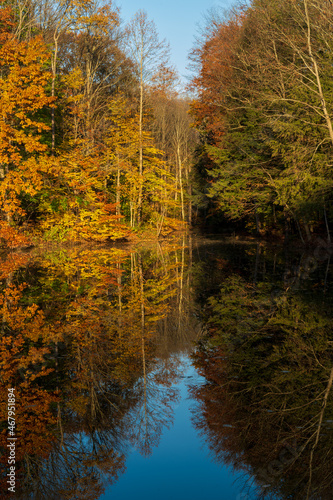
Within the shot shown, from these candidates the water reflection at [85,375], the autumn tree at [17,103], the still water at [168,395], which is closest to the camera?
the still water at [168,395]

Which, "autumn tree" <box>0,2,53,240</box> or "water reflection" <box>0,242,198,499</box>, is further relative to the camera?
"autumn tree" <box>0,2,53,240</box>

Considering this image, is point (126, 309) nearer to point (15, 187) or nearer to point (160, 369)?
point (160, 369)

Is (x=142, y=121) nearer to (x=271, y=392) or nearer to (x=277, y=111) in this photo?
(x=277, y=111)

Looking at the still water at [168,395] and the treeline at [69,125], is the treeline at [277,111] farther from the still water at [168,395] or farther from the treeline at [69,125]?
the still water at [168,395]

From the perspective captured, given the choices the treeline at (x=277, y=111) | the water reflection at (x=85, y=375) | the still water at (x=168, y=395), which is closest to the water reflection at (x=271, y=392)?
the still water at (x=168, y=395)

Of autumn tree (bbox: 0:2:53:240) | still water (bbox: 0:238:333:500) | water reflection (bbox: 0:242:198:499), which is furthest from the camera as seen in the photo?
autumn tree (bbox: 0:2:53:240)

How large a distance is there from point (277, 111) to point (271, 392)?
20643mm

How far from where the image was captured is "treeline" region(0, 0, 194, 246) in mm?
19828

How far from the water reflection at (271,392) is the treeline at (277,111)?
1208 centimetres

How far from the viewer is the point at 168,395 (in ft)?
16.3

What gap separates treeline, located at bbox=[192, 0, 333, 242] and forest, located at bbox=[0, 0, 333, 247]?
0.29 feet

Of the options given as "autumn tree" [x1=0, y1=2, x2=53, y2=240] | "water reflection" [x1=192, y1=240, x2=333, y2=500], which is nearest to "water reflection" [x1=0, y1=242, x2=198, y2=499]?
"water reflection" [x1=192, y1=240, x2=333, y2=500]

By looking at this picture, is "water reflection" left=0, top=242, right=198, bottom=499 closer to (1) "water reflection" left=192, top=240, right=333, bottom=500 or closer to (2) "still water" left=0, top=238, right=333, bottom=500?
(2) "still water" left=0, top=238, right=333, bottom=500

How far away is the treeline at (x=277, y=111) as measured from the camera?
66.4 ft
